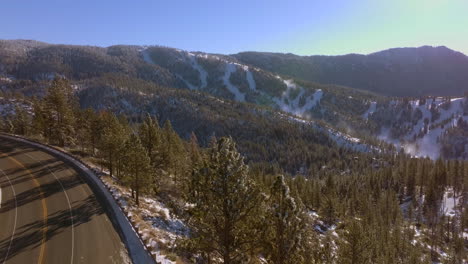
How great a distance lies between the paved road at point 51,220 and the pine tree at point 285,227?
14.4 m

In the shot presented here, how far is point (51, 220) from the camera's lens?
102 ft

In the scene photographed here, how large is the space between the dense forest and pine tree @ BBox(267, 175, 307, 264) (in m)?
0.07

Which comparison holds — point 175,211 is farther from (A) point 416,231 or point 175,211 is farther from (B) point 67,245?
(A) point 416,231

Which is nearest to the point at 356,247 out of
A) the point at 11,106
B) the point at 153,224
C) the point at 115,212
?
the point at 153,224

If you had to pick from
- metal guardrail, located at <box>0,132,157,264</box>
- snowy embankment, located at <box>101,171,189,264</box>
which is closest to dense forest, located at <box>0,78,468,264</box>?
snowy embankment, located at <box>101,171,189,264</box>

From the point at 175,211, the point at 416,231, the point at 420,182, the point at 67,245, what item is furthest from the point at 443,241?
the point at 67,245

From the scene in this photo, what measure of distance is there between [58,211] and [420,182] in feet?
456

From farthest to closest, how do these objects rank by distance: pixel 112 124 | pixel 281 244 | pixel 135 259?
pixel 112 124, pixel 135 259, pixel 281 244

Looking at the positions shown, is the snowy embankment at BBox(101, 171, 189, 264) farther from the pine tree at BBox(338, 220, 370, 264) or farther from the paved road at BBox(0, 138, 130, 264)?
the pine tree at BBox(338, 220, 370, 264)

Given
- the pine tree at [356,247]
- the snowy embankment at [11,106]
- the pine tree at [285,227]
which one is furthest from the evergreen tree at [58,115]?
the snowy embankment at [11,106]

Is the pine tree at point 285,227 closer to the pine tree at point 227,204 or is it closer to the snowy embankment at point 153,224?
the pine tree at point 227,204

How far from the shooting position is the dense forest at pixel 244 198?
18906 mm

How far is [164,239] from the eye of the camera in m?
29.4

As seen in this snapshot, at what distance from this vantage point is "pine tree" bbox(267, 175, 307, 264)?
61.1ft
